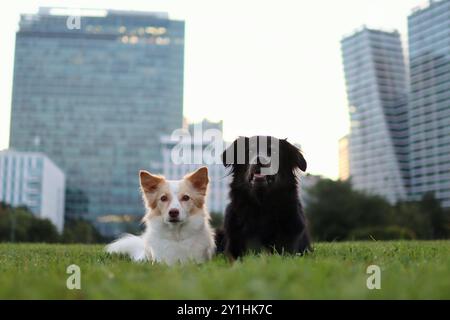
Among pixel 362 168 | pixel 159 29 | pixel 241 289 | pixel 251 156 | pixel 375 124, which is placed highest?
pixel 159 29

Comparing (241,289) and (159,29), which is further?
(159,29)

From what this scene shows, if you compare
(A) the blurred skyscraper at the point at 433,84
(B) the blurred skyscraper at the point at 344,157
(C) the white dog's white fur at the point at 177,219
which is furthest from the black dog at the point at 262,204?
(B) the blurred skyscraper at the point at 344,157

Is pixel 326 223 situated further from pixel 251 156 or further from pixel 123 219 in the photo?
pixel 123 219

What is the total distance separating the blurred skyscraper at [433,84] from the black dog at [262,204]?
4029cm

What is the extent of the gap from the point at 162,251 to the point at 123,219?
15745cm

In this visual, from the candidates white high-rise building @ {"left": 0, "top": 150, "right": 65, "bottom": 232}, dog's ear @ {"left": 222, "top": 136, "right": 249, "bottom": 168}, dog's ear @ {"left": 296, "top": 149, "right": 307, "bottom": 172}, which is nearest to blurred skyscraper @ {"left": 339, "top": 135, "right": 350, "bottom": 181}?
white high-rise building @ {"left": 0, "top": 150, "right": 65, "bottom": 232}

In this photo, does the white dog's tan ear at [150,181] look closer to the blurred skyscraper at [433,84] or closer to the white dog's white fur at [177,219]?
the white dog's white fur at [177,219]

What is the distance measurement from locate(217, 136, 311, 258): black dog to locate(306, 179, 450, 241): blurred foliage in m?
59.4

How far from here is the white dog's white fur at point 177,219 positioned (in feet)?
21.2

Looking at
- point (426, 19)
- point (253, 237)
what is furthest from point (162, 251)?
point (426, 19)

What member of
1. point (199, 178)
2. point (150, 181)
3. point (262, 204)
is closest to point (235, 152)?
point (199, 178)

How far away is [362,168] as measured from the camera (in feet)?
435

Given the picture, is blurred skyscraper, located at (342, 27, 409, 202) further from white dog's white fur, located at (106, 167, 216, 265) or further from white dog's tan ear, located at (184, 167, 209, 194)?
white dog's white fur, located at (106, 167, 216, 265)

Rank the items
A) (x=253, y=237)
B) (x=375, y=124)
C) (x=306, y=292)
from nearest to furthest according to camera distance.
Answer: (x=306, y=292), (x=253, y=237), (x=375, y=124)
